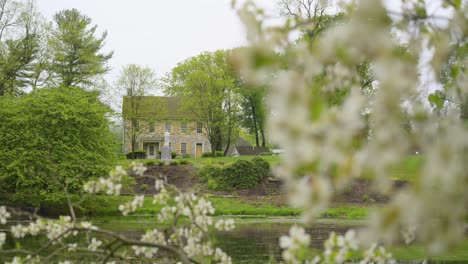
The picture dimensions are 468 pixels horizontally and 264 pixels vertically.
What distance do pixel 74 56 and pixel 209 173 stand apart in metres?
15.6

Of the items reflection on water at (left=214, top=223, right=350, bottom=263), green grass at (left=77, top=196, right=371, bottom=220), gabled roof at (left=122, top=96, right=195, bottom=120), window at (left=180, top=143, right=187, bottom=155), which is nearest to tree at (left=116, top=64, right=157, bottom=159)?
gabled roof at (left=122, top=96, right=195, bottom=120)

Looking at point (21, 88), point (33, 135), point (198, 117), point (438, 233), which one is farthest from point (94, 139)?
point (438, 233)

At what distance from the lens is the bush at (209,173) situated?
1467 inches

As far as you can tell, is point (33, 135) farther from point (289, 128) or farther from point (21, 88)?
point (289, 128)

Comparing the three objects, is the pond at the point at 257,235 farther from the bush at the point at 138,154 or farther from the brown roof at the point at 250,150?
the brown roof at the point at 250,150

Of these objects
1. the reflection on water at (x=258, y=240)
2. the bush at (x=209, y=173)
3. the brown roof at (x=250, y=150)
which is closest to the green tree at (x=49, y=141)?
the reflection on water at (x=258, y=240)

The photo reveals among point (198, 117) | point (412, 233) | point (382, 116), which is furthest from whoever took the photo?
point (198, 117)

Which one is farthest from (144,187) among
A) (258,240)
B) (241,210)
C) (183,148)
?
(183,148)

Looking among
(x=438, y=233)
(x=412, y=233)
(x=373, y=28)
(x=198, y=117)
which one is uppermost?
(x=198, y=117)

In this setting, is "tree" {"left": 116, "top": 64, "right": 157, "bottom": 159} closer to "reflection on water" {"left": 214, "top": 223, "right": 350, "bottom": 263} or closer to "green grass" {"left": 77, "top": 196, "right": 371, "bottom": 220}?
"green grass" {"left": 77, "top": 196, "right": 371, "bottom": 220}

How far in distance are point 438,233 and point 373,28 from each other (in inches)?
19.6

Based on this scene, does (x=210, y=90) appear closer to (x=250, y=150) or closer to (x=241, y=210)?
(x=250, y=150)

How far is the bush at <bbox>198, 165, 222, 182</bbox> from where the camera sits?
3727 cm

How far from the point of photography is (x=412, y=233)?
362 cm
